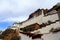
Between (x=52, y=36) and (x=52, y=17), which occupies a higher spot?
(x=52, y=17)

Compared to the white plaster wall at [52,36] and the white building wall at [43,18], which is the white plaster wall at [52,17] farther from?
the white plaster wall at [52,36]

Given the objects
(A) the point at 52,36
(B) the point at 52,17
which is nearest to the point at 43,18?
(B) the point at 52,17

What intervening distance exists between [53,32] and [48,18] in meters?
14.3

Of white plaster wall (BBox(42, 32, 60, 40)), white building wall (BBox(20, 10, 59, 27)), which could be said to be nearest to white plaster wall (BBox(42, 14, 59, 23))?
white building wall (BBox(20, 10, 59, 27))

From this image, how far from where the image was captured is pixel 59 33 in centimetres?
2519

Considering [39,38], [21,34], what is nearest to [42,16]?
[21,34]

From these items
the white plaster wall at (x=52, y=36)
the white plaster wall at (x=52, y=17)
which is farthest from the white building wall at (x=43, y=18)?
the white plaster wall at (x=52, y=36)

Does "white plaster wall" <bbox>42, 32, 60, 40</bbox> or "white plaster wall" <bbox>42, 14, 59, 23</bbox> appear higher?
"white plaster wall" <bbox>42, 14, 59, 23</bbox>

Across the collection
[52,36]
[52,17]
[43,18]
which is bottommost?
[52,36]

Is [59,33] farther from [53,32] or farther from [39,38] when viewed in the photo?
[39,38]

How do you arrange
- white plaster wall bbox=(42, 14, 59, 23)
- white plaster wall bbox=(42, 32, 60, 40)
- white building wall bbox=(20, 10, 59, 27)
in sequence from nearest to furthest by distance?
white plaster wall bbox=(42, 32, 60, 40)
white plaster wall bbox=(42, 14, 59, 23)
white building wall bbox=(20, 10, 59, 27)

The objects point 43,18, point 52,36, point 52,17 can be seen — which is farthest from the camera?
point 43,18

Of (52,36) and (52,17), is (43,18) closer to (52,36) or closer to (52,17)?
(52,17)

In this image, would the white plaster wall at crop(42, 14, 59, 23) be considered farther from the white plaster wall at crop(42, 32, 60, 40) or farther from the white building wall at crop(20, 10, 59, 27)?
the white plaster wall at crop(42, 32, 60, 40)
